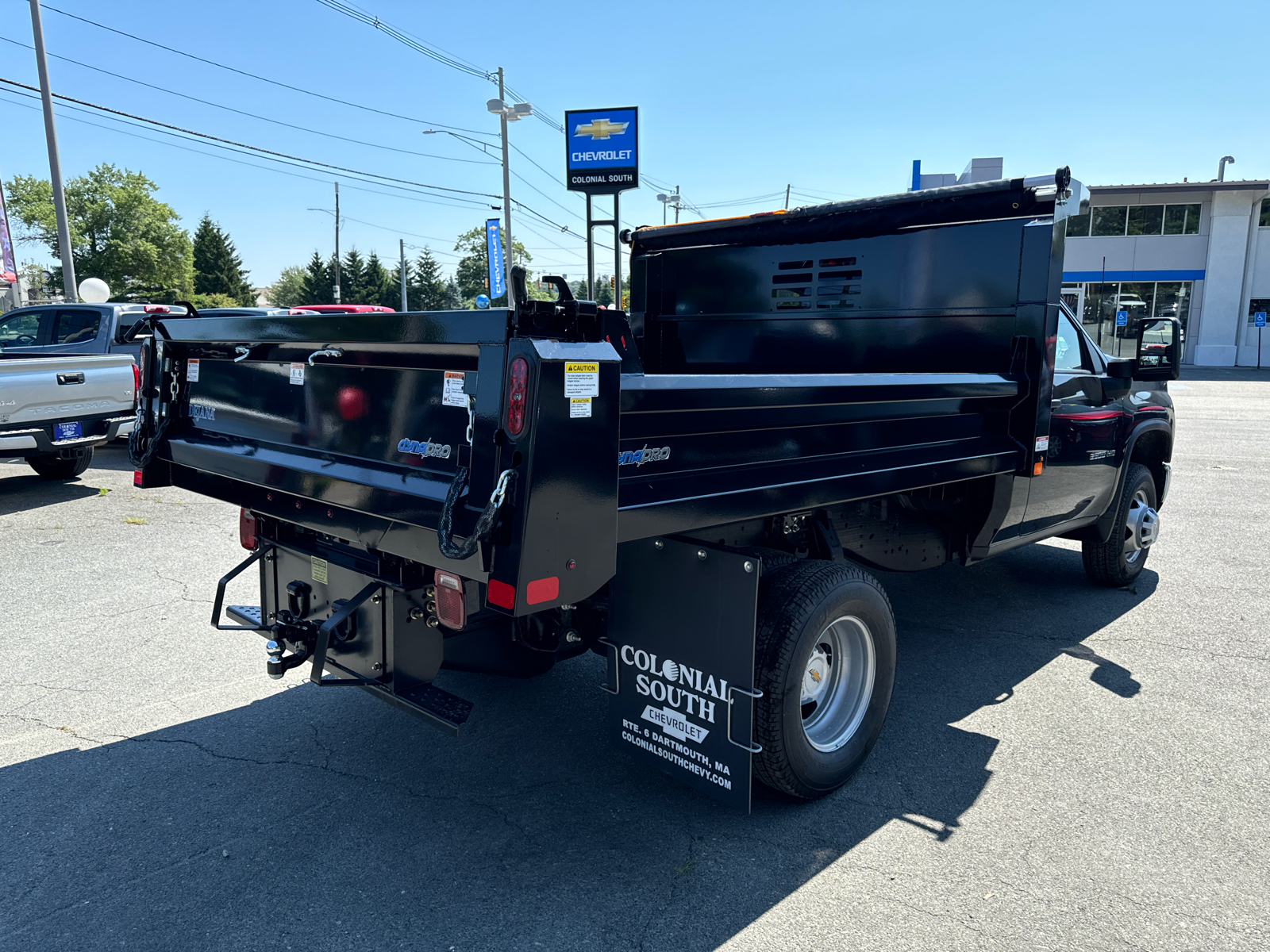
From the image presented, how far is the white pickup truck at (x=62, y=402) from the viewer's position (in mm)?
7883

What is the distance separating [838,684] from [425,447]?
1.94 meters

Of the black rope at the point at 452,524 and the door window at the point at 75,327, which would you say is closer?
the black rope at the point at 452,524

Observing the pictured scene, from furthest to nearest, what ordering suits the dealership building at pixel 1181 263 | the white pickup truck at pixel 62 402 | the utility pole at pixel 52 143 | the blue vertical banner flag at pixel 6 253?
1. the dealership building at pixel 1181 263
2. the blue vertical banner flag at pixel 6 253
3. the utility pole at pixel 52 143
4. the white pickup truck at pixel 62 402

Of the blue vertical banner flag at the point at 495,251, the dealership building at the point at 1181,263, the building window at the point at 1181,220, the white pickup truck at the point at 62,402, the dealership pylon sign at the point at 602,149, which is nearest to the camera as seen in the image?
the white pickup truck at the point at 62,402

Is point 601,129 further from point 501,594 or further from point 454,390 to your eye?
point 501,594

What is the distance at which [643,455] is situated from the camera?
2506mm

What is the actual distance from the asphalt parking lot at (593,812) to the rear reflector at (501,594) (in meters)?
1.04

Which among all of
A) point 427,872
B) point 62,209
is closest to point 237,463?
point 427,872

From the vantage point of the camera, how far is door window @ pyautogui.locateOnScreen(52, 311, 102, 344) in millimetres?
10703

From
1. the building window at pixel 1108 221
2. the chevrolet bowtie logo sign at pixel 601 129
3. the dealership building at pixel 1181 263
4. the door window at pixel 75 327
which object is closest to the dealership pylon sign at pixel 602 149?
the chevrolet bowtie logo sign at pixel 601 129

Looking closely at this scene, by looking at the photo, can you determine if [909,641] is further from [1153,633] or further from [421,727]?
[421,727]

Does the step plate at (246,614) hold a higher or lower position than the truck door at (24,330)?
lower

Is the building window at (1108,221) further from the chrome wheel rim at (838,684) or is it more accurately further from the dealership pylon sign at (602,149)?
the chrome wheel rim at (838,684)

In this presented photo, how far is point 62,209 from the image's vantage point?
16.8 m
